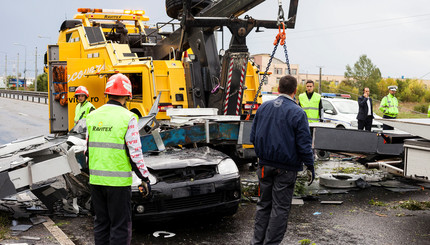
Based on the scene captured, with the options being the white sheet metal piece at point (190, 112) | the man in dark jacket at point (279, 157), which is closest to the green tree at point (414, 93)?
the white sheet metal piece at point (190, 112)

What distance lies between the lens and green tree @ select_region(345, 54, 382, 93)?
6994 centimetres

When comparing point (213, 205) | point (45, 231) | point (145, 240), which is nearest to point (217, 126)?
point (213, 205)

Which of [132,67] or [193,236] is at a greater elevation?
[132,67]

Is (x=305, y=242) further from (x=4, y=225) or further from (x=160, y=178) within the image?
(x=4, y=225)

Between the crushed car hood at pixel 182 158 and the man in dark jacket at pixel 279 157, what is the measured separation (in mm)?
1284

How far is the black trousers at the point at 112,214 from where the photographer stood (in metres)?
4.21

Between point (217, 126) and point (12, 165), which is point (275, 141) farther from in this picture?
point (12, 165)

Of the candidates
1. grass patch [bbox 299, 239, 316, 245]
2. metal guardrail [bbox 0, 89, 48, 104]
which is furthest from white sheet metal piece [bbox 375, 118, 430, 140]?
metal guardrail [bbox 0, 89, 48, 104]

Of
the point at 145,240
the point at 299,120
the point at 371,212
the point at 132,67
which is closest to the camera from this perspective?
the point at 299,120

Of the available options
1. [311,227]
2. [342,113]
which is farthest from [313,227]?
[342,113]

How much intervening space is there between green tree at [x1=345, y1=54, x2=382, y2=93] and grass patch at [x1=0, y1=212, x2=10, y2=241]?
67323mm

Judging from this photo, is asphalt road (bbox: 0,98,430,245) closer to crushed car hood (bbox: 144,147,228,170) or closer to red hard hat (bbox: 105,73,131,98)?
crushed car hood (bbox: 144,147,228,170)

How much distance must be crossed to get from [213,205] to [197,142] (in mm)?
1552

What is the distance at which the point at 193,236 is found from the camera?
570cm
